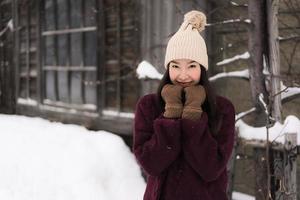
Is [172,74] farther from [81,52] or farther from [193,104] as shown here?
[81,52]

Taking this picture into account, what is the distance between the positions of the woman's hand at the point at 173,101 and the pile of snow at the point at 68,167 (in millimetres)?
2766

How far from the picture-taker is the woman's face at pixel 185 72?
259 cm

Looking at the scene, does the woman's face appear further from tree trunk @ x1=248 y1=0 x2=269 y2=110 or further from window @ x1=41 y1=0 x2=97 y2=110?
window @ x1=41 y1=0 x2=97 y2=110

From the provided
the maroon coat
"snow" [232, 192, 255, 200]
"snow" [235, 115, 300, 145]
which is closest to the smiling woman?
the maroon coat

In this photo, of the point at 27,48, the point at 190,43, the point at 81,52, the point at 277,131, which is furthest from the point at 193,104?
the point at 27,48

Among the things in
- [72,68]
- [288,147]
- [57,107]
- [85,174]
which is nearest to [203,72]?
[288,147]

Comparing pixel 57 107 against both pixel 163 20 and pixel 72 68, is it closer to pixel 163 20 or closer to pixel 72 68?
pixel 72 68

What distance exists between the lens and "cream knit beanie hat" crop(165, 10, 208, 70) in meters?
2.61

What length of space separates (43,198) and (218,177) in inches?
115

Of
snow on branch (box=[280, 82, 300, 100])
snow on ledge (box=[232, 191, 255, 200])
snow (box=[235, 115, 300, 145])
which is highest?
snow on branch (box=[280, 82, 300, 100])

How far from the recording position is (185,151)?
2518 millimetres

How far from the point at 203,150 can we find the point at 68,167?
11.5ft

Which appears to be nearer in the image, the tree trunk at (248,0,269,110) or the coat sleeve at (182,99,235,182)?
the coat sleeve at (182,99,235,182)

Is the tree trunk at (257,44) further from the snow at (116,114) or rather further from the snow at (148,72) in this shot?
the snow at (116,114)
